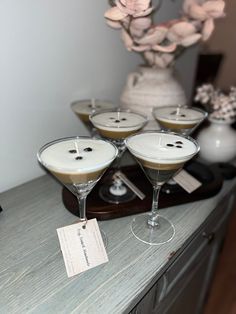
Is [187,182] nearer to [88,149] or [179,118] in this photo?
[179,118]

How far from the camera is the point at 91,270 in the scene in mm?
566

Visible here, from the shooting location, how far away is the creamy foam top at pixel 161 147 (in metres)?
0.57

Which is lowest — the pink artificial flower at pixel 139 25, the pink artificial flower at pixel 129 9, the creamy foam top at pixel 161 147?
the creamy foam top at pixel 161 147

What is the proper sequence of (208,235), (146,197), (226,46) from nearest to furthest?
(146,197)
(208,235)
(226,46)

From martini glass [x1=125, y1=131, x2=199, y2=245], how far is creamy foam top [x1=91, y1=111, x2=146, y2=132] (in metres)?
0.04

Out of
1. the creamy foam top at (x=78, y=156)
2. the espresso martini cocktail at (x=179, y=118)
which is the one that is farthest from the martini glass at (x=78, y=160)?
the espresso martini cocktail at (x=179, y=118)

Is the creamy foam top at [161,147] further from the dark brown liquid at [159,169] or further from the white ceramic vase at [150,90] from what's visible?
the white ceramic vase at [150,90]

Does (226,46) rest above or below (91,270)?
above

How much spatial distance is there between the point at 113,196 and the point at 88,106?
285 mm

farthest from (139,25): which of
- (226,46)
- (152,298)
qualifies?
(226,46)

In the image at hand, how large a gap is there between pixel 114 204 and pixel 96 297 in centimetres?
25

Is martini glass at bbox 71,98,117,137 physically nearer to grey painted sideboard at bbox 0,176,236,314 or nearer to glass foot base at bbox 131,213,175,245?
grey painted sideboard at bbox 0,176,236,314

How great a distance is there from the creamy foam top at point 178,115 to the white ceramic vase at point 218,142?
0.44 ft

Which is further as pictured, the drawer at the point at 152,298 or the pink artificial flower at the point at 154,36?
the pink artificial flower at the point at 154,36
